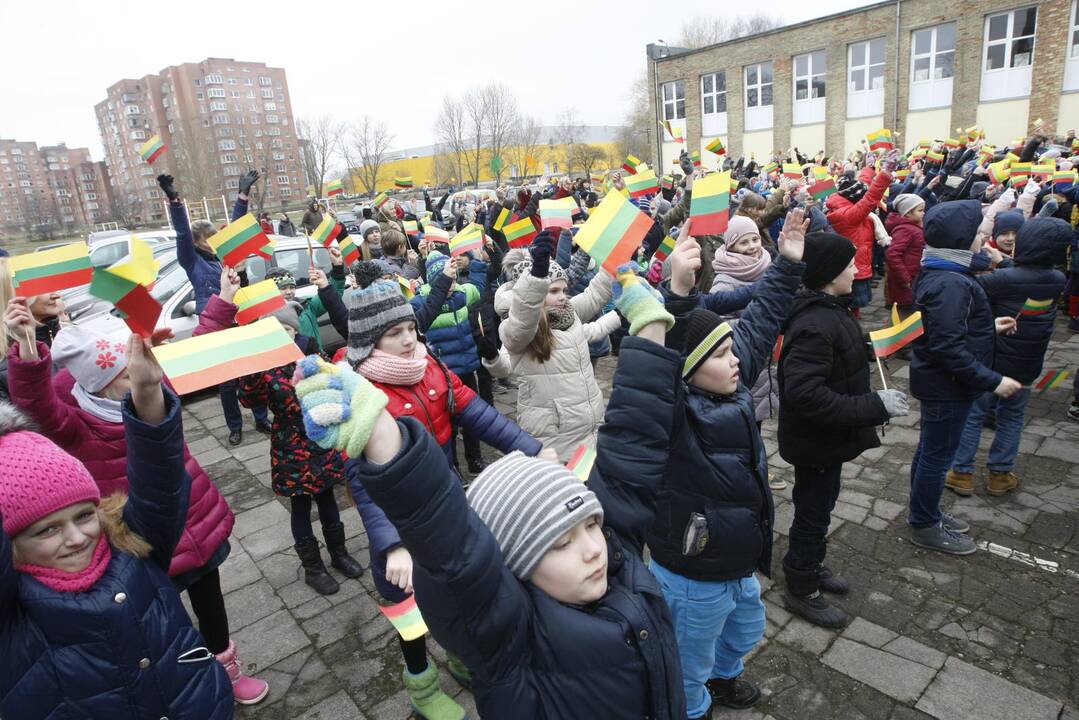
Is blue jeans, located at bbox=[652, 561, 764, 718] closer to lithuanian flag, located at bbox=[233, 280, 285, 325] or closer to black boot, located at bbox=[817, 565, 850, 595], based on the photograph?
black boot, located at bbox=[817, 565, 850, 595]

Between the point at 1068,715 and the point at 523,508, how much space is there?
2.87 meters

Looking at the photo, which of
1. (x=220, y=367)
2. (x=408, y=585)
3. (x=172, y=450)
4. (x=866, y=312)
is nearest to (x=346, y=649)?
(x=408, y=585)

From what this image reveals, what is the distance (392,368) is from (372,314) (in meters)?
0.25

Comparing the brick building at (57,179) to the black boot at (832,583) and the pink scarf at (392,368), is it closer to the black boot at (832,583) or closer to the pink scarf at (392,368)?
the pink scarf at (392,368)

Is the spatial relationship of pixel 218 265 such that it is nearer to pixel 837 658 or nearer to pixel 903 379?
pixel 837 658

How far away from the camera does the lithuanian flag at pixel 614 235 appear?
2004 millimetres

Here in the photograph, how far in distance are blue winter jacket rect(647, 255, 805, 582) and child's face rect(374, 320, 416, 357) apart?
116 cm

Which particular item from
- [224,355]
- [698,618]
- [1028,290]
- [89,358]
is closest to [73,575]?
[224,355]

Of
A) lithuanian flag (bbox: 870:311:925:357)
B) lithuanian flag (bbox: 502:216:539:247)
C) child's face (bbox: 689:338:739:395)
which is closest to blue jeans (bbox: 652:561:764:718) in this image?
child's face (bbox: 689:338:739:395)

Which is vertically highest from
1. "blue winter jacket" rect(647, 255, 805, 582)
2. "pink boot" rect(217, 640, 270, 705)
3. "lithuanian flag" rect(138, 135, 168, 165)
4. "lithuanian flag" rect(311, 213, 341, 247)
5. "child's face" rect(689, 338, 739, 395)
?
"lithuanian flag" rect(138, 135, 168, 165)

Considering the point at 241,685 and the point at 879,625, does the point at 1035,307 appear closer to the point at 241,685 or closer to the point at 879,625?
the point at 879,625

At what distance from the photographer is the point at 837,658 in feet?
9.89

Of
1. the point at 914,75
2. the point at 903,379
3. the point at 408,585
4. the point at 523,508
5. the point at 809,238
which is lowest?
the point at 903,379

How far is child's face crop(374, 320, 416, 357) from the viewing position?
2588 mm
